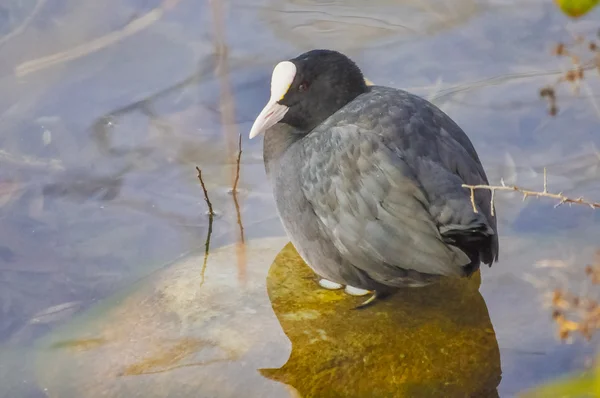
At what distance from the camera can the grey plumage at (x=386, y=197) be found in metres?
2.60

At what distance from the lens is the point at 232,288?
3.09 m

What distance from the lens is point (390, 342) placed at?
2.78 m

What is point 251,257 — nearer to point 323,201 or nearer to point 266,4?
point 323,201

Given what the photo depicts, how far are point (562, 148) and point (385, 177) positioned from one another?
60.7 inches

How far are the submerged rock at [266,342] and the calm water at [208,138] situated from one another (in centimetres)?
3

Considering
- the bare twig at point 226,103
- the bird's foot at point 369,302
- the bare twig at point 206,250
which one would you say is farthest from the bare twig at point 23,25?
the bird's foot at point 369,302

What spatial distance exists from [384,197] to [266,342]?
0.64 metres

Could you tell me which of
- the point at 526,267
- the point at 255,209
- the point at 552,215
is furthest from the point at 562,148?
the point at 255,209

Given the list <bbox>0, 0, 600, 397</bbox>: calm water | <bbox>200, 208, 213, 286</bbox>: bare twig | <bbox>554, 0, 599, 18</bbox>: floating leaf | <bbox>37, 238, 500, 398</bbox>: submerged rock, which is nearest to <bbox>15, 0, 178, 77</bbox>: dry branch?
<bbox>0, 0, 600, 397</bbox>: calm water

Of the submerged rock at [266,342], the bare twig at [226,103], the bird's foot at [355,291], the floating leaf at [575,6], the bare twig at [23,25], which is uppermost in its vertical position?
the floating leaf at [575,6]

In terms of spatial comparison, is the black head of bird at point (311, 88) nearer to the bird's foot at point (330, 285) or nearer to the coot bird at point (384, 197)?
the coot bird at point (384, 197)

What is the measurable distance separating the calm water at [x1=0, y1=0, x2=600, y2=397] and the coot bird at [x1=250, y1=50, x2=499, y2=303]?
349 millimetres

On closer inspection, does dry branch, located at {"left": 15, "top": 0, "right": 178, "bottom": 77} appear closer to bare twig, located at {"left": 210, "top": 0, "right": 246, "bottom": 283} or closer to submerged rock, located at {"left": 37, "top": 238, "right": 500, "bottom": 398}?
bare twig, located at {"left": 210, "top": 0, "right": 246, "bottom": 283}

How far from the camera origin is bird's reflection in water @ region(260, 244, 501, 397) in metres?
2.62
